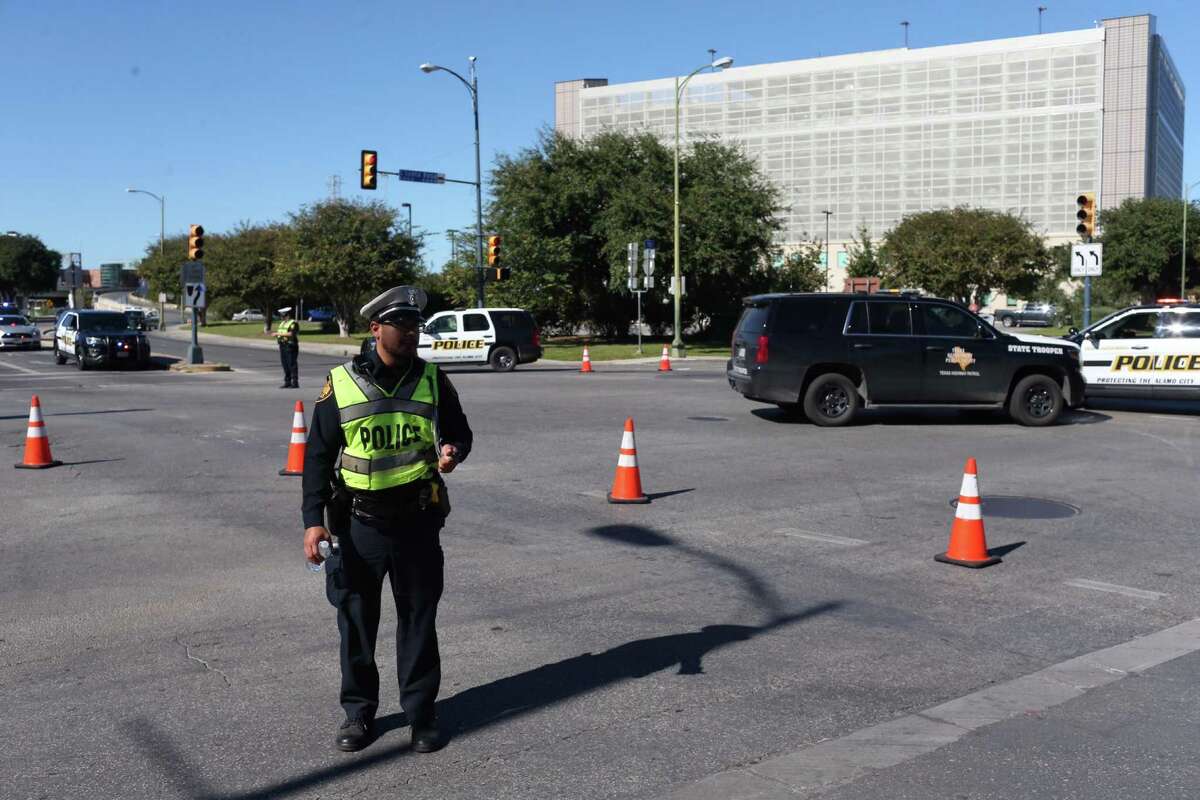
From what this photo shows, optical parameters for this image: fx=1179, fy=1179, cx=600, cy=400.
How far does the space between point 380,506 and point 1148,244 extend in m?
82.0

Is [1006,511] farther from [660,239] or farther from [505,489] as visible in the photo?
[660,239]

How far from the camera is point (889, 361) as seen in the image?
1698 cm

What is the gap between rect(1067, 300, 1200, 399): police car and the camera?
18.0 metres

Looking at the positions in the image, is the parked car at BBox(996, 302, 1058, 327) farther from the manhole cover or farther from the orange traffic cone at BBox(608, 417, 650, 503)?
the orange traffic cone at BBox(608, 417, 650, 503)

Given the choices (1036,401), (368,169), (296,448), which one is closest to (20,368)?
(368,169)

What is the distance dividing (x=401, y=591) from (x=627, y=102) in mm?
110702

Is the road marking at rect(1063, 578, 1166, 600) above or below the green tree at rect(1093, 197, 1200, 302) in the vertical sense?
below

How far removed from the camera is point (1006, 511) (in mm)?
10266

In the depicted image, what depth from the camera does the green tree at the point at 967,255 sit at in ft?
199

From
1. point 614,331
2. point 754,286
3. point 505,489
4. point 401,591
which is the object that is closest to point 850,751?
point 401,591

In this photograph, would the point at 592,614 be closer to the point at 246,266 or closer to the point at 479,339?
the point at 479,339

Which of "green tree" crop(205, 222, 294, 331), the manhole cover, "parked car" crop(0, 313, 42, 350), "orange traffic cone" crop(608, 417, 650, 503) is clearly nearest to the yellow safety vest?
"orange traffic cone" crop(608, 417, 650, 503)

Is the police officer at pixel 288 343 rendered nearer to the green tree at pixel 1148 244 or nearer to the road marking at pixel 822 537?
the road marking at pixel 822 537

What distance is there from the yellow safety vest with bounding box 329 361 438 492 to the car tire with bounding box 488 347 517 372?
27.0 m
